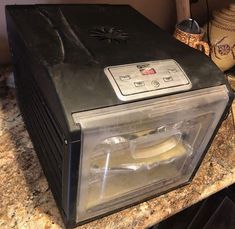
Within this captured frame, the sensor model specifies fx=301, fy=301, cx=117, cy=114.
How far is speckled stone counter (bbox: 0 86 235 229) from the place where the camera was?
57 centimetres

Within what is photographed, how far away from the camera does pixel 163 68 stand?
19.2 inches

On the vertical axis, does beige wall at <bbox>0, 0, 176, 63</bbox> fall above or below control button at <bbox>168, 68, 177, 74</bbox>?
below

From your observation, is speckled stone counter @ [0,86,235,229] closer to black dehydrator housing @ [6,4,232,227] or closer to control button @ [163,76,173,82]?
black dehydrator housing @ [6,4,232,227]

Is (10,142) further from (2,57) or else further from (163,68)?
(163,68)

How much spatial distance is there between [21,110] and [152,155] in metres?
0.36

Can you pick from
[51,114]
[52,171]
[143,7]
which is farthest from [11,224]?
[143,7]

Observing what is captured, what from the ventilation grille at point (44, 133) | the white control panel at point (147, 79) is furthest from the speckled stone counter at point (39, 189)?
the white control panel at point (147, 79)

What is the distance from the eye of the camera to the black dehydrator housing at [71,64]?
0.41 meters

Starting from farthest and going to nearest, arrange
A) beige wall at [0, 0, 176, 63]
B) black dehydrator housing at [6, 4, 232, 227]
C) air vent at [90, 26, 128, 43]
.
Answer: beige wall at [0, 0, 176, 63]
air vent at [90, 26, 128, 43]
black dehydrator housing at [6, 4, 232, 227]

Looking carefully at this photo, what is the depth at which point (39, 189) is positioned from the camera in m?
0.61

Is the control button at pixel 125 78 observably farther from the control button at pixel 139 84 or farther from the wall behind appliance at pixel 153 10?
the wall behind appliance at pixel 153 10

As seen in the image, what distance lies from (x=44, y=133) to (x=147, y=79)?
8.2 inches

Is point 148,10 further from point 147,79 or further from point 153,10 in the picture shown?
point 147,79

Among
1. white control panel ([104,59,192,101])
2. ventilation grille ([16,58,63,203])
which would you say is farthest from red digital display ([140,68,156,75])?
ventilation grille ([16,58,63,203])
